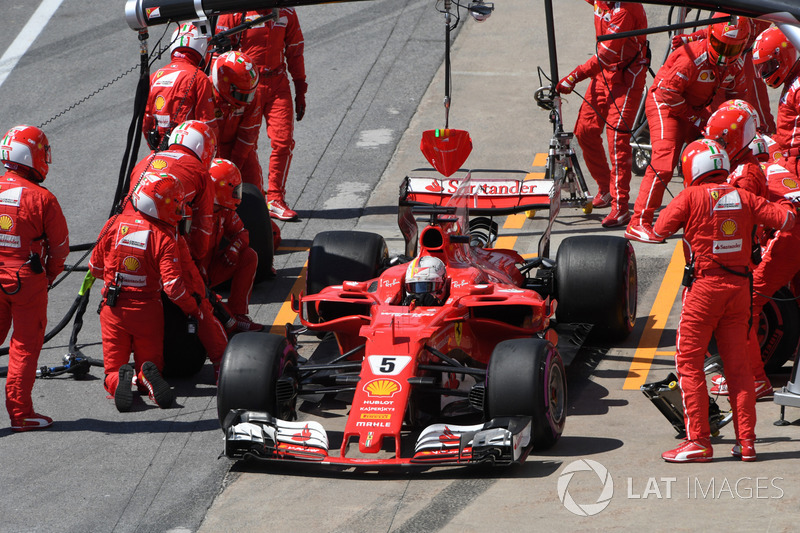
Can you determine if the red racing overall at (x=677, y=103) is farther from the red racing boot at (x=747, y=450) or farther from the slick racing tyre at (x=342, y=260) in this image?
the red racing boot at (x=747, y=450)

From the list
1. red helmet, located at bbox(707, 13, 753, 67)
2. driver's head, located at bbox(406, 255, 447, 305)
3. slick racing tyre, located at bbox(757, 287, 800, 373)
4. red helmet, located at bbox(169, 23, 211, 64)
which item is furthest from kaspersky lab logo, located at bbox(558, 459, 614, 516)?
red helmet, located at bbox(169, 23, 211, 64)

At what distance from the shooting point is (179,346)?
946 cm

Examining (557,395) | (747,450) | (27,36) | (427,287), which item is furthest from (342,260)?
(27,36)

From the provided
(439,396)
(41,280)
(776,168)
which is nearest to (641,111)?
(776,168)

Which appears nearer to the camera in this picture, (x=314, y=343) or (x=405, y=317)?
(x=405, y=317)

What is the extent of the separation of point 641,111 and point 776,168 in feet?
15.6

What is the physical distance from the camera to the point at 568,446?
8.05 m

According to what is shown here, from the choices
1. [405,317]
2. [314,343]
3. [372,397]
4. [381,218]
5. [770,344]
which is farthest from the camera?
[381,218]

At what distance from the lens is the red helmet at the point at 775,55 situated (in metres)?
10.4

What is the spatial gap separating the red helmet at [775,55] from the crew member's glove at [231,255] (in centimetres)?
479

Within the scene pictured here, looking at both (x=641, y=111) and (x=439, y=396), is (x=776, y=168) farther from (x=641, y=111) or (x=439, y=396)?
(x=641, y=111)

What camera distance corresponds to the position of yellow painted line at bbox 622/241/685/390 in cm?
941

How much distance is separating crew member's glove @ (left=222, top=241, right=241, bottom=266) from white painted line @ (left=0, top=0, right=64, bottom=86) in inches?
295

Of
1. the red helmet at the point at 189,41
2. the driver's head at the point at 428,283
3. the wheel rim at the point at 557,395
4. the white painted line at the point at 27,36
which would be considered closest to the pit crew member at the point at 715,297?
the wheel rim at the point at 557,395
